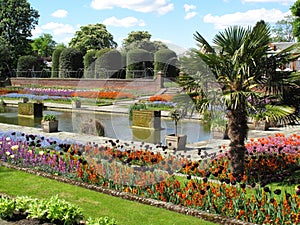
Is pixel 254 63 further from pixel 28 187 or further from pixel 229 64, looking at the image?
pixel 28 187

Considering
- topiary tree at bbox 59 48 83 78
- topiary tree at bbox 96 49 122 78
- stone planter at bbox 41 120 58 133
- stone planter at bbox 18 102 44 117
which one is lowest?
stone planter at bbox 41 120 58 133

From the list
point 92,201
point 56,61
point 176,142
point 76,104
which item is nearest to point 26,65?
point 56,61

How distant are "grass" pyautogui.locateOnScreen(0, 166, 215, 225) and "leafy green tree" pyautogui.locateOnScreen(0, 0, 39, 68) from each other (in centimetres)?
4526

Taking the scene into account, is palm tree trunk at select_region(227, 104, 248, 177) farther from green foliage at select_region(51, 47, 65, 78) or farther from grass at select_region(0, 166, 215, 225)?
green foliage at select_region(51, 47, 65, 78)

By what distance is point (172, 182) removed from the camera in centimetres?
639

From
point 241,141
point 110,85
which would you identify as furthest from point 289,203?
point 110,85

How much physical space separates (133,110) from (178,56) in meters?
8.96

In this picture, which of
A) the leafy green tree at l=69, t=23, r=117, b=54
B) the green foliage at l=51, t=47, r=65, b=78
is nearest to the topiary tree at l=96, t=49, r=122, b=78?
the green foliage at l=51, t=47, r=65, b=78

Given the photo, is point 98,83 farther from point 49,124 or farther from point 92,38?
point 92,38

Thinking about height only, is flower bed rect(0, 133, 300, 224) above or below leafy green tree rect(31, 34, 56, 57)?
below

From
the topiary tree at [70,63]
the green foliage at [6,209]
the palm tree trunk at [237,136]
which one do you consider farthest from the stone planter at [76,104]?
the topiary tree at [70,63]

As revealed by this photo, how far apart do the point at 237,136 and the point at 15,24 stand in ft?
159

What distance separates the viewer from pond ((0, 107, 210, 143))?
14.1m

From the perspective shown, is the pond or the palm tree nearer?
the palm tree
